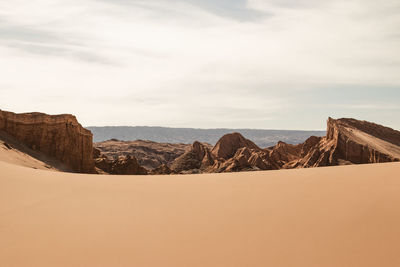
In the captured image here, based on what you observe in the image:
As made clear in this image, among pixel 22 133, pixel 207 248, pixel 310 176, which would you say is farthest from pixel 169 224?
pixel 22 133

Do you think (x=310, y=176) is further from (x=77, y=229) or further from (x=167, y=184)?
(x=77, y=229)

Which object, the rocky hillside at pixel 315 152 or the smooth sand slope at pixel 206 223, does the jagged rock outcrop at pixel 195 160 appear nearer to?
the rocky hillside at pixel 315 152

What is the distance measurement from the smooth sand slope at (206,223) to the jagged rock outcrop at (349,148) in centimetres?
3525

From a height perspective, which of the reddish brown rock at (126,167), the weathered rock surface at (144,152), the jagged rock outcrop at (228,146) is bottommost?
the weathered rock surface at (144,152)

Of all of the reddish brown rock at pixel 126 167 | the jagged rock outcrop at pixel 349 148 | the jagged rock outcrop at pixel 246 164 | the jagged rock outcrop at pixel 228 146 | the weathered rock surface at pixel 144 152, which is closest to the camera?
the reddish brown rock at pixel 126 167

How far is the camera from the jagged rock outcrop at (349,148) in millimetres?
37781

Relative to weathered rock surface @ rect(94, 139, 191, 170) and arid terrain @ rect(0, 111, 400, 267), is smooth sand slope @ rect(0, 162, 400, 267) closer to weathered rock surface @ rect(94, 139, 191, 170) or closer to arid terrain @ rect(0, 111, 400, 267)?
arid terrain @ rect(0, 111, 400, 267)

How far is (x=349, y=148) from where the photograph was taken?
38375 millimetres

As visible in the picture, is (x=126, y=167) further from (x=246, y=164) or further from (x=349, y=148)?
(x=349, y=148)

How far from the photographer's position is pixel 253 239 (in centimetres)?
300

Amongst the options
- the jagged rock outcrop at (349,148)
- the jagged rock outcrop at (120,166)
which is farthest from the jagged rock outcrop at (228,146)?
the jagged rock outcrop at (120,166)

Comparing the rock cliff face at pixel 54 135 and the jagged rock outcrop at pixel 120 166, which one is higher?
the rock cliff face at pixel 54 135

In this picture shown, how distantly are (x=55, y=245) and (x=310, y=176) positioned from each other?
375 centimetres

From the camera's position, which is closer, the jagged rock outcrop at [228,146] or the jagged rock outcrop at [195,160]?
the jagged rock outcrop at [195,160]
